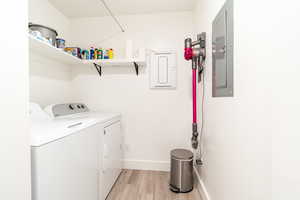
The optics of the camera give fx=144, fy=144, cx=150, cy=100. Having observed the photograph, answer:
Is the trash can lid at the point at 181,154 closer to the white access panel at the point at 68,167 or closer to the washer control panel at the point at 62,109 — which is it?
the white access panel at the point at 68,167

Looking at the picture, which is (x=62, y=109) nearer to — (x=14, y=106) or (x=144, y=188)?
(x=14, y=106)

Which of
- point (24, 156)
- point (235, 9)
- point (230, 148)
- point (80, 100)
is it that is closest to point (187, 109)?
point (230, 148)

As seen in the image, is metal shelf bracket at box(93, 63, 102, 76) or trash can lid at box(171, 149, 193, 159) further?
metal shelf bracket at box(93, 63, 102, 76)

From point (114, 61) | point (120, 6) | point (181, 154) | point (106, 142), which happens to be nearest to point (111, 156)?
point (106, 142)

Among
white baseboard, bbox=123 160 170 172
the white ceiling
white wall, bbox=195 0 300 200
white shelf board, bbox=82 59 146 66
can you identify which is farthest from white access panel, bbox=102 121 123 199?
the white ceiling

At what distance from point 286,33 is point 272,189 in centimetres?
59

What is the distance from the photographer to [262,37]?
618 millimetres

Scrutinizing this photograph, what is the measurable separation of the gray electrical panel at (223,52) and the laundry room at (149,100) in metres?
0.01

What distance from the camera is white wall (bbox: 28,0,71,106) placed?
5.41 feet

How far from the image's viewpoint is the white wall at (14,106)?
0.59 m

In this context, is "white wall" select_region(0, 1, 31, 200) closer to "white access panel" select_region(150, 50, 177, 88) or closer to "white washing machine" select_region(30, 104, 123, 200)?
"white washing machine" select_region(30, 104, 123, 200)

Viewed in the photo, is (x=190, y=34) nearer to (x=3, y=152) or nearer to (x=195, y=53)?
(x=195, y=53)

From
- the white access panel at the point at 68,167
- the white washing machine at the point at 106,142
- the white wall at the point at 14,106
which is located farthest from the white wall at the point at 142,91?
the white wall at the point at 14,106

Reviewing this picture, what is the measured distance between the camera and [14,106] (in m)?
0.63
